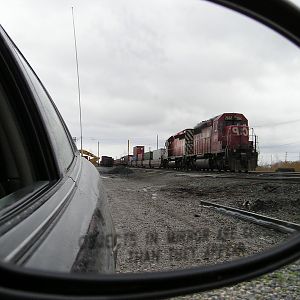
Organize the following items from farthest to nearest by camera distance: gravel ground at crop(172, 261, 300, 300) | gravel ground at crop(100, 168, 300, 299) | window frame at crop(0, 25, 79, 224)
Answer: gravel ground at crop(172, 261, 300, 300), gravel ground at crop(100, 168, 300, 299), window frame at crop(0, 25, 79, 224)

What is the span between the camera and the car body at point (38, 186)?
4.66 feet

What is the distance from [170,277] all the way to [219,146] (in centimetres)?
2895

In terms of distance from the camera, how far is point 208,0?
1594mm

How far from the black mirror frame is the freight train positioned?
2191 cm

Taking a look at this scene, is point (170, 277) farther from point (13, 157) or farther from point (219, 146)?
point (219, 146)

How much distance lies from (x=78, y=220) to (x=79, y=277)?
68 centimetres

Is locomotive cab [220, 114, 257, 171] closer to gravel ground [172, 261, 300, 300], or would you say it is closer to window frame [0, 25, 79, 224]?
gravel ground [172, 261, 300, 300]

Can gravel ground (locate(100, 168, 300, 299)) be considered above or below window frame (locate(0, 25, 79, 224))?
below

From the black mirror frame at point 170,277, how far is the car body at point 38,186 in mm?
311

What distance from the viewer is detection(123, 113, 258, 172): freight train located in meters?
28.7

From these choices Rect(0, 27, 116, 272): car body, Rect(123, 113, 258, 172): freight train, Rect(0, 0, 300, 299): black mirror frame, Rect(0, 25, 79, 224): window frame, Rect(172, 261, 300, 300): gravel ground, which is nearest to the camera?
Rect(0, 0, 300, 299): black mirror frame

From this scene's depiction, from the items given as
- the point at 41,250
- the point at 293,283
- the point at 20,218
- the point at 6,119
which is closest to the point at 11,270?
the point at 41,250

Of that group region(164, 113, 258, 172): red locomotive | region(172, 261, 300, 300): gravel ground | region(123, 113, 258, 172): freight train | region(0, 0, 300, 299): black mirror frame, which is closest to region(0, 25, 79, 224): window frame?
region(0, 0, 300, 299): black mirror frame

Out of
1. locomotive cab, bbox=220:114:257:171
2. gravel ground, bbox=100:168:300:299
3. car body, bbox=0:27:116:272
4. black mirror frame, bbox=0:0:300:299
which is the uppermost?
locomotive cab, bbox=220:114:257:171
